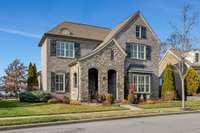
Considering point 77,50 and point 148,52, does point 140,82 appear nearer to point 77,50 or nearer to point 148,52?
point 148,52

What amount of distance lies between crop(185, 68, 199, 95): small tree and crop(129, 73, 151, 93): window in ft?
20.3

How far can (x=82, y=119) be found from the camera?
46.9ft

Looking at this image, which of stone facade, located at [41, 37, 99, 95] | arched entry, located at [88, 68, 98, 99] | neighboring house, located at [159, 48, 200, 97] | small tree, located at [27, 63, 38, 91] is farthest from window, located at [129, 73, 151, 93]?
small tree, located at [27, 63, 38, 91]

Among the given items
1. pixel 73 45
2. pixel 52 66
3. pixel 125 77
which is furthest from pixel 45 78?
pixel 125 77

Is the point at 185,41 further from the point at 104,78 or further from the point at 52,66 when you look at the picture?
the point at 52,66

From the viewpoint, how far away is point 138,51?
30.4 meters

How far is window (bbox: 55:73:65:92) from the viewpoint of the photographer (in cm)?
2777

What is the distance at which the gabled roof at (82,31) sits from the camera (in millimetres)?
28263

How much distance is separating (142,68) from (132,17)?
234 inches

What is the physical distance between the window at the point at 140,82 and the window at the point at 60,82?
7197mm

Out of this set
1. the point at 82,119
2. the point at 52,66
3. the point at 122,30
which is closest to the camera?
the point at 82,119

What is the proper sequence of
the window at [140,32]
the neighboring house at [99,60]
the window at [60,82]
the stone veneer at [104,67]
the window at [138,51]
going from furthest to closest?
the window at [140,32] → the window at [138,51] → the window at [60,82] → the neighboring house at [99,60] → the stone veneer at [104,67]

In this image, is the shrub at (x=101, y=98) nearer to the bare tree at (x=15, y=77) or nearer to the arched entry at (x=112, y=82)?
the arched entry at (x=112, y=82)

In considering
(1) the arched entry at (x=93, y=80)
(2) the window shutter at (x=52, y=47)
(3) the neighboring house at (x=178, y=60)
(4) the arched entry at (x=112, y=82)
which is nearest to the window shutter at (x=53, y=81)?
(2) the window shutter at (x=52, y=47)
